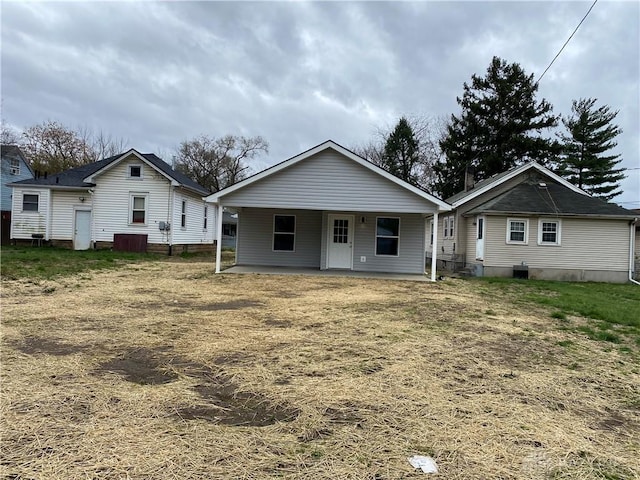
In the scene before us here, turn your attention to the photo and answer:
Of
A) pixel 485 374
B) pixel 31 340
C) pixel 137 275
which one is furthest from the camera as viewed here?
pixel 137 275

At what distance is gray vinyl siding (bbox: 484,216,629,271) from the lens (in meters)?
16.0

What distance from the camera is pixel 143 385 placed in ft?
11.8

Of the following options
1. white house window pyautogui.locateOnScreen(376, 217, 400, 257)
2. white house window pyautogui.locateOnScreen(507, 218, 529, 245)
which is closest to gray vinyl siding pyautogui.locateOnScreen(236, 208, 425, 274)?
white house window pyautogui.locateOnScreen(376, 217, 400, 257)

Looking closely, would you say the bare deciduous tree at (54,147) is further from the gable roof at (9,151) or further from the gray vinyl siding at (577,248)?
the gray vinyl siding at (577,248)

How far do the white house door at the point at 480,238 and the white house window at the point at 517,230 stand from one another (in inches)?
38.0

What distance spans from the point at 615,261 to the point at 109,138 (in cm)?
4617

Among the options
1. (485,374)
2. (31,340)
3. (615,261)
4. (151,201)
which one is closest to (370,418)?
(485,374)

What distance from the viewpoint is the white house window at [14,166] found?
1141 inches

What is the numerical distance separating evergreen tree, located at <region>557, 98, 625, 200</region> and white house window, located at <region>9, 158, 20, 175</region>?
4323 centimetres

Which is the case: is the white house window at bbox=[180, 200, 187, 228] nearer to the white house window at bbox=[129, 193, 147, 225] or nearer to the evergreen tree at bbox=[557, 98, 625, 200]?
the white house window at bbox=[129, 193, 147, 225]

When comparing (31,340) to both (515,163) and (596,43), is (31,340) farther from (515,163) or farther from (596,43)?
(515,163)

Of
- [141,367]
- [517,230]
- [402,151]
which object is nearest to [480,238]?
[517,230]

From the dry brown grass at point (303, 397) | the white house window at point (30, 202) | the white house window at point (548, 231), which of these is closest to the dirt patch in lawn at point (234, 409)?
the dry brown grass at point (303, 397)

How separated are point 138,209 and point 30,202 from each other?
18.0 feet
